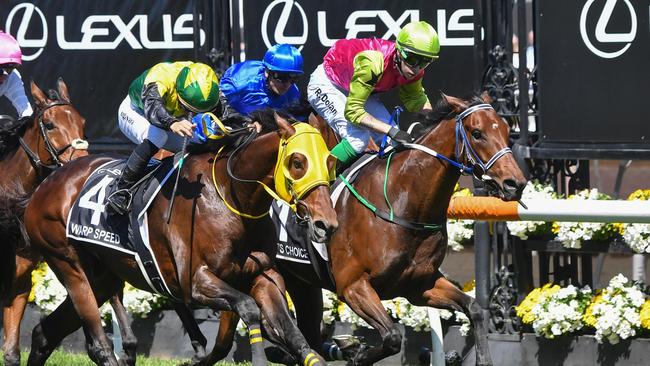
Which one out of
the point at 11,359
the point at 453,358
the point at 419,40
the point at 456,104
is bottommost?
the point at 453,358

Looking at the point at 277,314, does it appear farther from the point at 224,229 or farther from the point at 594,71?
the point at 594,71

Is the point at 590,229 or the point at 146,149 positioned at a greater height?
the point at 146,149

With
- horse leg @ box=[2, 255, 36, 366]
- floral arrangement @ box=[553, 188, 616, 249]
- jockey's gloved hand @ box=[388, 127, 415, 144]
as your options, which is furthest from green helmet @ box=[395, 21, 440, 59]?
horse leg @ box=[2, 255, 36, 366]

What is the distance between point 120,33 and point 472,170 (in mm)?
3642

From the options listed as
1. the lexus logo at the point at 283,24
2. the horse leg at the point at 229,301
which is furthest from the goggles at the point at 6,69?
the horse leg at the point at 229,301

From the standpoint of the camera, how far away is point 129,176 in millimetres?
6840

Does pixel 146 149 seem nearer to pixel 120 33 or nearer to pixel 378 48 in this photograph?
pixel 378 48

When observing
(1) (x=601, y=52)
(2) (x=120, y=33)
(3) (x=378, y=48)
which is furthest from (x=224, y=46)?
(1) (x=601, y=52)

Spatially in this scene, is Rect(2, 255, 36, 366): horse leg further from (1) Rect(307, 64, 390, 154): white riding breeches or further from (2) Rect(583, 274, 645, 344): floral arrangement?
(2) Rect(583, 274, 645, 344): floral arrangement

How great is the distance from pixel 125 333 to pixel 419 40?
2405 millimetres

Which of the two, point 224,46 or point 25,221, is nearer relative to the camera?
point 25,221

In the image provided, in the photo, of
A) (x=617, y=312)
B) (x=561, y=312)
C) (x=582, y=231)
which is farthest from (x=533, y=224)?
(x=617, y=312)

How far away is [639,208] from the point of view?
278 inches

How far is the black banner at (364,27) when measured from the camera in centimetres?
835
